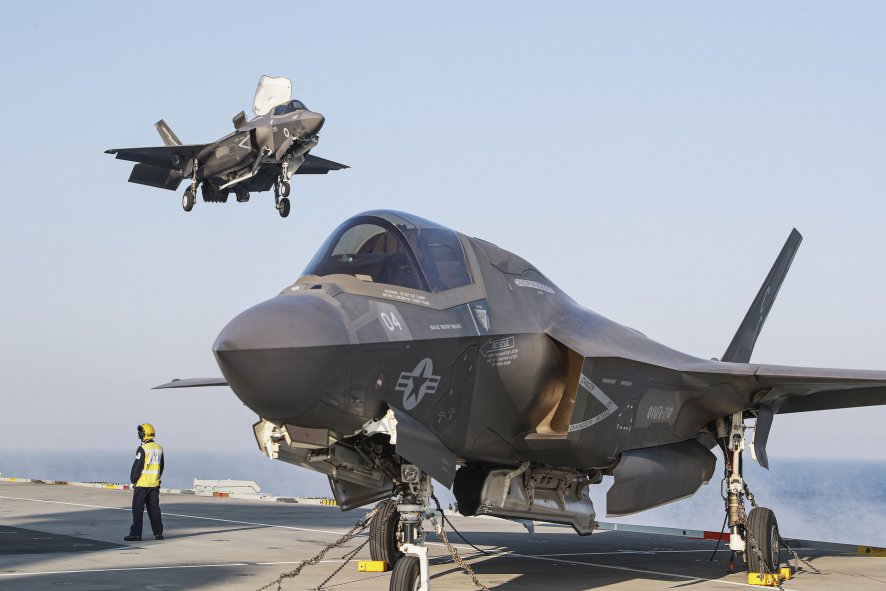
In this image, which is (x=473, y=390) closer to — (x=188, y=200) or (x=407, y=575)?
(x=407, y=575)

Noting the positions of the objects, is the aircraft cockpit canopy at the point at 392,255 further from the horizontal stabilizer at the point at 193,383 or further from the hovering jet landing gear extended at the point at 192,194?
the hovering jet landing gear extended at the point at 192,194

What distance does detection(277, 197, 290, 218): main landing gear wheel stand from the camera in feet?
111

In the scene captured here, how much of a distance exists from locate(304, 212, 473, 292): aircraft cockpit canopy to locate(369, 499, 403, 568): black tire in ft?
14.0

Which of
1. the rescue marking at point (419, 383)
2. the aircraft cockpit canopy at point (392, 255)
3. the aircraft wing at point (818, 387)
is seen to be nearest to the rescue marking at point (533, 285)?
the aircraft cockpit canopy at point (392, 255)

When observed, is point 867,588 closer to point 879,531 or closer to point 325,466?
point 325,466

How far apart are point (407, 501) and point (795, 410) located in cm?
901

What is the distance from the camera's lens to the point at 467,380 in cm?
914

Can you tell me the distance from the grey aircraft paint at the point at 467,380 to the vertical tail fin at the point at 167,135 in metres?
32.5

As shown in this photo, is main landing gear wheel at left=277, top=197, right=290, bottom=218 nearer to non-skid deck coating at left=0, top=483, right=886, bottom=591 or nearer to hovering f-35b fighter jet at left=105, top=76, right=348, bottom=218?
hovering f-35b fighter jet at left=105, top=76, right=348, bottom=218

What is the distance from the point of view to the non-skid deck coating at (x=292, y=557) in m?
11.3

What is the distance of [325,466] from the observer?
9281 millimetres

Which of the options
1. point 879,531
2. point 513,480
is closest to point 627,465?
Result: point 513,480

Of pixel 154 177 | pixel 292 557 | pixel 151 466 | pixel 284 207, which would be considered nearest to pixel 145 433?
pixel 151 466

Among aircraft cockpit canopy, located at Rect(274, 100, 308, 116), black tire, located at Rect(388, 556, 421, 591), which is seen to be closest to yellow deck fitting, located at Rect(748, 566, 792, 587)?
black tire, located at Rect(388, 556, 421, 591)
